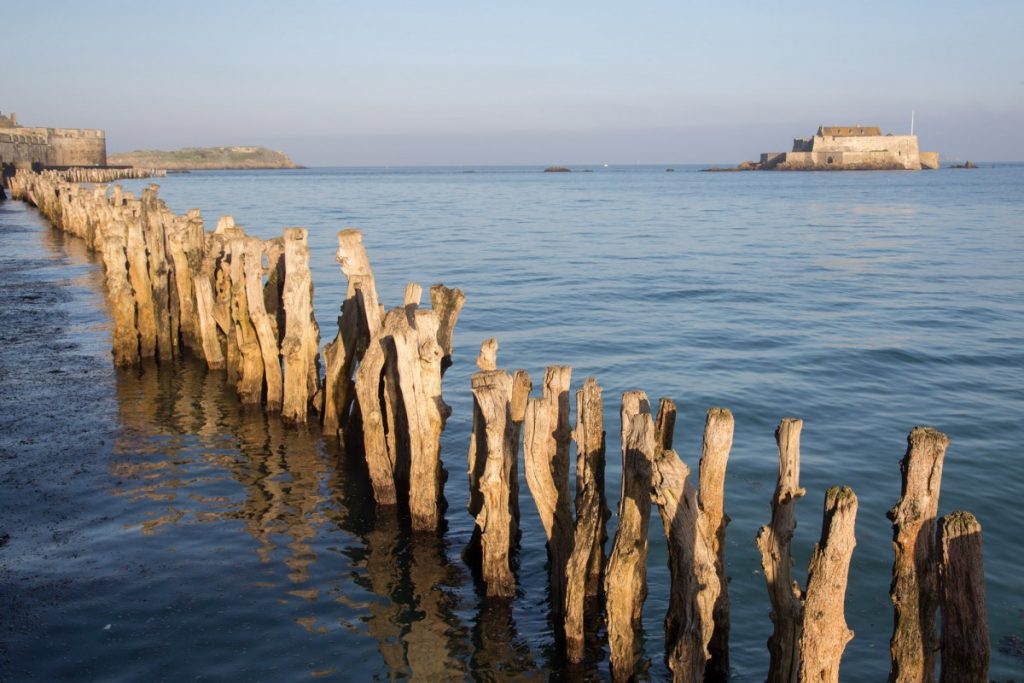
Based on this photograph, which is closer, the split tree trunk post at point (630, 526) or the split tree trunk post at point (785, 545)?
the split tree trunk post at point (785, 545)

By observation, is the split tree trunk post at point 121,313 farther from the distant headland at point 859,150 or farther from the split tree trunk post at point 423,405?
the distant headland at point 859,150

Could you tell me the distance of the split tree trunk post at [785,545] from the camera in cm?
564

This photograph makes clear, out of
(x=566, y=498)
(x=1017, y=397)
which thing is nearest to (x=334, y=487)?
(x=566, y=498)

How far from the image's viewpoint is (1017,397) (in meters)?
15.2

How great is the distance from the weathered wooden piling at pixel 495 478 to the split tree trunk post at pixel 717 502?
6.30 ft

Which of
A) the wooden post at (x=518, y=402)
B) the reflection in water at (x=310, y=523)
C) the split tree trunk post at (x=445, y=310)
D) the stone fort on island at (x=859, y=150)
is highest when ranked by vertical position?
the stone fort on island at (x=859, y=150)

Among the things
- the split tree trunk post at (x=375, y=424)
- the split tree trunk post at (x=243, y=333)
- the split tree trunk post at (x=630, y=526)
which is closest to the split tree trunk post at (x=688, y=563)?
the split tree trunk post at (x=630, y=526)

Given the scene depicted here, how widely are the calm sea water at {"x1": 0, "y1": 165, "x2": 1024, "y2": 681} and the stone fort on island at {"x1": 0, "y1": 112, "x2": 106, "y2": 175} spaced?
54007mm

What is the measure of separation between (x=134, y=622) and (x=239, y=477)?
332 centimetres

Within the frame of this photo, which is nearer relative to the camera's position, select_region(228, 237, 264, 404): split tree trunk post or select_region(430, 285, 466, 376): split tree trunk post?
select_region(430, 285, 466, 376): split tree trunk post

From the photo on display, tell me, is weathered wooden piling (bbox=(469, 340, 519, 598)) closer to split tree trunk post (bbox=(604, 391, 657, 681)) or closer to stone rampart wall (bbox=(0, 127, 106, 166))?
split tree trunk post (bbox=(604, 391, 657, 681))

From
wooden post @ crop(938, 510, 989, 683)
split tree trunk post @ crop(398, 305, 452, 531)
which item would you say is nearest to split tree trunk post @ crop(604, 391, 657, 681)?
wooden post @ crop(938, 510, 989, 683)

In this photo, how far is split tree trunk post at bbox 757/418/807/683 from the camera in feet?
18.5

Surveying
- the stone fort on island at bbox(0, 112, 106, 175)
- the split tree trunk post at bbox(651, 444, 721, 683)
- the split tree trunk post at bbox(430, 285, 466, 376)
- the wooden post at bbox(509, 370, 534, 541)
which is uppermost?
the stone fort on island at bbox(0, 112, 106, 175)
